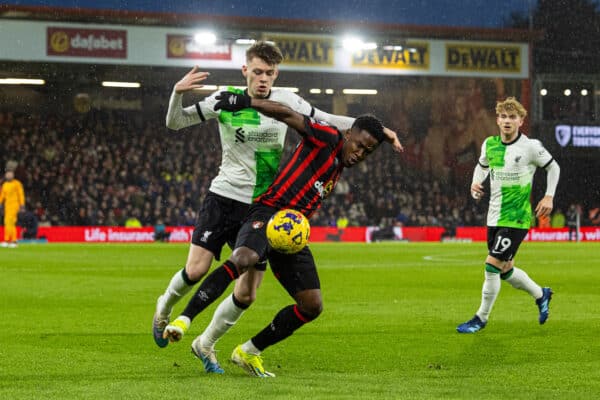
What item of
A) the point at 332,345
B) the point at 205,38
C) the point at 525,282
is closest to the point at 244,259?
the point at 332,345

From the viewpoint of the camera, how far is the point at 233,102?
648 centimetres

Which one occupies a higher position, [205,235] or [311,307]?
[205,235]

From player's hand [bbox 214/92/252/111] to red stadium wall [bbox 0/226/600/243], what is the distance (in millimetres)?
29988

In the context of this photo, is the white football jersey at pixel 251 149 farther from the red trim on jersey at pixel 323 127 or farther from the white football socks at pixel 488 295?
the white football socks at pixel 488 295

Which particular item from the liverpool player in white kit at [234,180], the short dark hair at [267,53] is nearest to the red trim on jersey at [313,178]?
the liverpool player in white kit at [234,180]

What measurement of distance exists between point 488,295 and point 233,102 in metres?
4.68

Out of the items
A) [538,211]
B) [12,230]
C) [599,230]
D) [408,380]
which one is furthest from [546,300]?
[599,230]

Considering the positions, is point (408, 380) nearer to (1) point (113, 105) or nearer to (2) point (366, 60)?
(2) point (366, 60)

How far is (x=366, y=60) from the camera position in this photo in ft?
137

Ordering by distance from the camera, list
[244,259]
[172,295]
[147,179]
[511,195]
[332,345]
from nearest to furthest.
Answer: [244,259], [172,295], [332,345], [511,195], [147,179]

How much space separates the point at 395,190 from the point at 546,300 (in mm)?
35047

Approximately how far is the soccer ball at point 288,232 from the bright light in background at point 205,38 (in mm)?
33834

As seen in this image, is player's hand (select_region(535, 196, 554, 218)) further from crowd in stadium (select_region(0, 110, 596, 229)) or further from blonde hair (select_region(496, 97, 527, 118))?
crowd in stadium (select_region(0, 110, 596, 229))

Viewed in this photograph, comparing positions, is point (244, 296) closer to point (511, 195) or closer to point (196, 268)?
point (196, 268)
